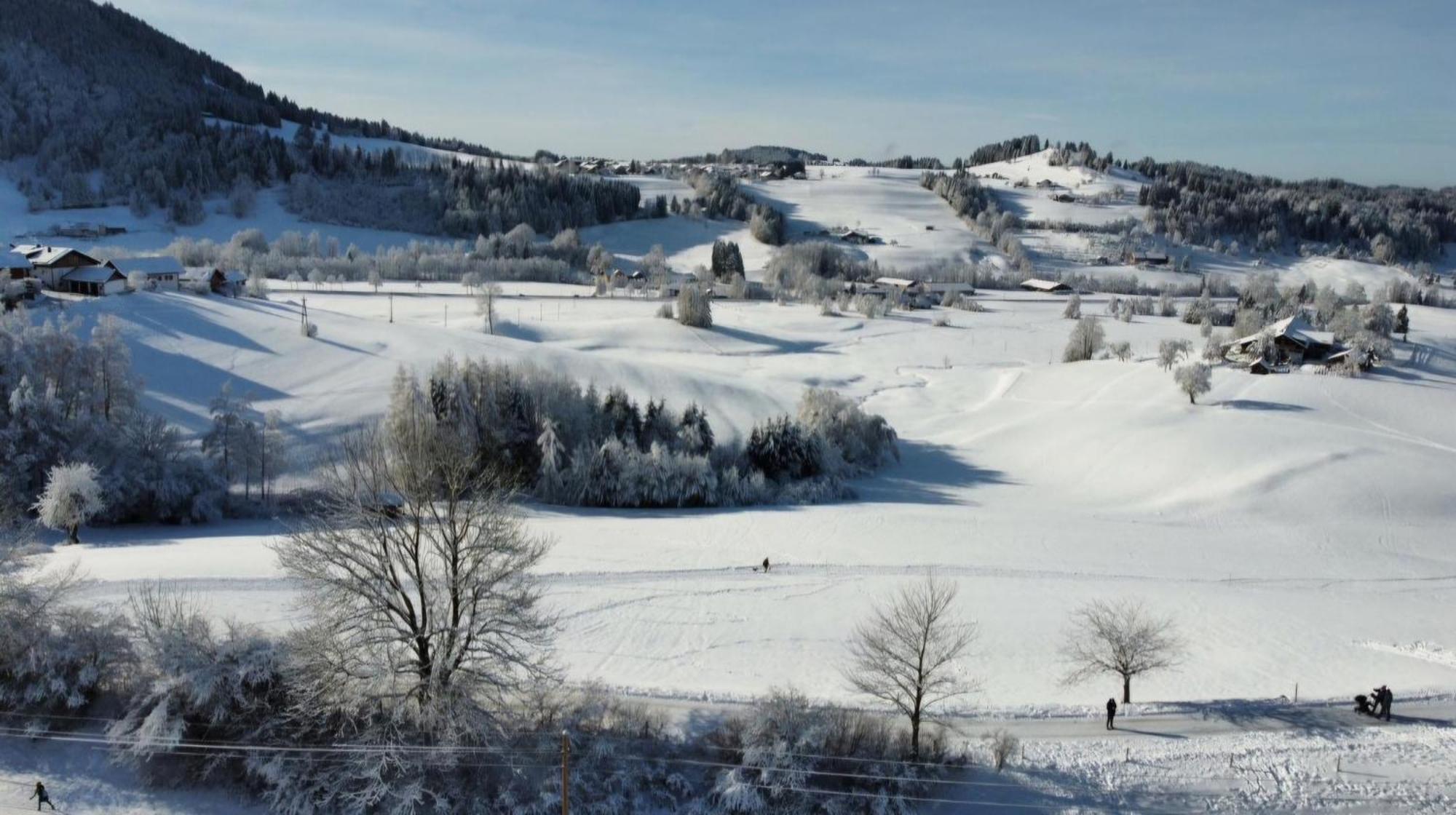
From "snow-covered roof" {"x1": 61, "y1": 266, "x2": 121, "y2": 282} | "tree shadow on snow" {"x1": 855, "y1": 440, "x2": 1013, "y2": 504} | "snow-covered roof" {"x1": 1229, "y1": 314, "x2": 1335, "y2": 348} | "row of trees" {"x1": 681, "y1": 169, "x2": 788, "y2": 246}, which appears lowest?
"tree shadow on snow" {"x1": 855, "y1": 440, "x2": 1013, "y2": 504}

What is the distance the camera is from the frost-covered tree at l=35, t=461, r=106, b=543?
30.8 meters

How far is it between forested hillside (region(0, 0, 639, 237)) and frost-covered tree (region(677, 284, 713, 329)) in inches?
2269

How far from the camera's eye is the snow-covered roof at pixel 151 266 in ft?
192

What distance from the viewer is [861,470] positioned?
44.7 m

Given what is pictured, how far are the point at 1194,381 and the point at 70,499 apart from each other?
47263 millimetres

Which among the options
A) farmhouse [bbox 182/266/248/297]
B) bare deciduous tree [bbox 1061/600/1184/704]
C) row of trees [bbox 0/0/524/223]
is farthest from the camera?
row of trees [bbox 0/0/524/223]

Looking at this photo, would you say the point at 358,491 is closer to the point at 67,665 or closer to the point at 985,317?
the point at 67,665

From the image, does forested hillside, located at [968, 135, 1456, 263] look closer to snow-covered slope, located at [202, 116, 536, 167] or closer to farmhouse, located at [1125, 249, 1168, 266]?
farmhouse, located at [1125, 249, 1168, 266]

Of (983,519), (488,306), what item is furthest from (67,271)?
(983,519)

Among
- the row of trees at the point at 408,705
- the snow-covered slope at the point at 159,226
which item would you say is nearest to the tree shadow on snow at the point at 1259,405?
the row of trees at the point at 408,705

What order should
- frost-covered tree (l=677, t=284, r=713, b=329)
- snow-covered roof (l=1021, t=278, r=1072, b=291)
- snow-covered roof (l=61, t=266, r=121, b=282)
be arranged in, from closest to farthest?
snow-covered roof (l=61, t=266, r=121, b=282) < frost-covered tree (l=677, t=284, r=713, b=329) < snow-covered roof (l=1021, t=278, r=1072, b=291)

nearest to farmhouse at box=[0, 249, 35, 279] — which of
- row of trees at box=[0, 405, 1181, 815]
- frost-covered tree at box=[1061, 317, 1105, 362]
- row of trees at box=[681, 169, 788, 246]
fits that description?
row of trees at box=[0, 405, 1181, 815]

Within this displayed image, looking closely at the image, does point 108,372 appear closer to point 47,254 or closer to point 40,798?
point 47,254

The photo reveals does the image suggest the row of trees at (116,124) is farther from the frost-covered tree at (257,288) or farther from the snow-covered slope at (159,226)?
the frost-covered tree at (257,288)
